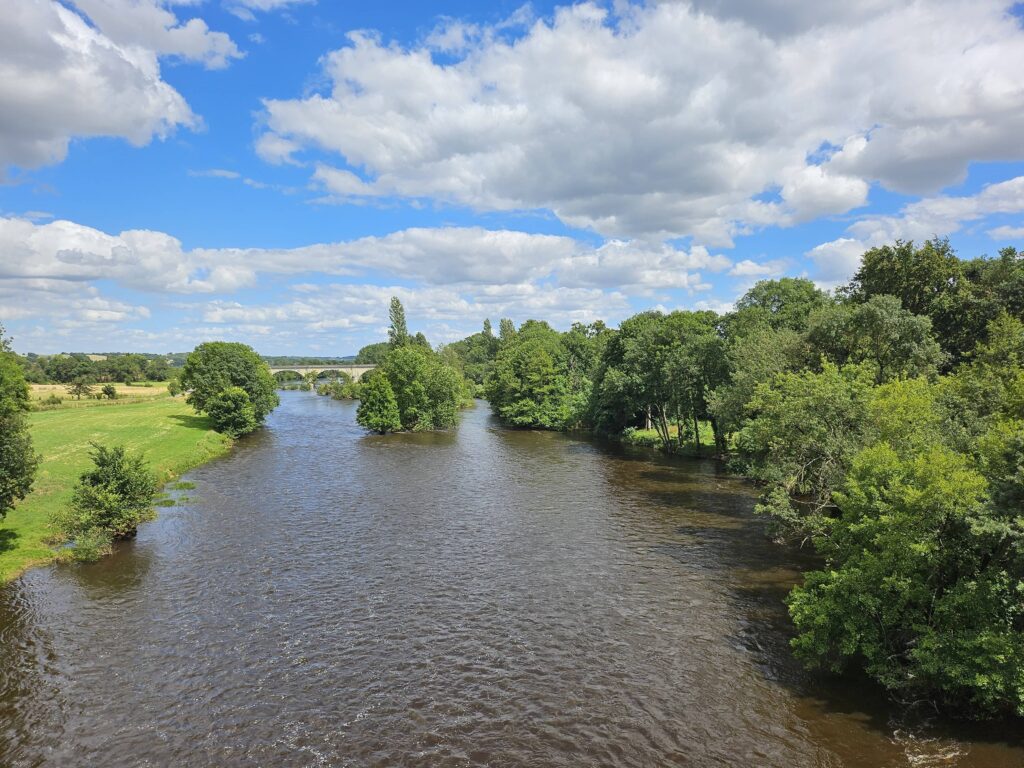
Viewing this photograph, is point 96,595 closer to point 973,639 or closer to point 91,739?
point 91,739

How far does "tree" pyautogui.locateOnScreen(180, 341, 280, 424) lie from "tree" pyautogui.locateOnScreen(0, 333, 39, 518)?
1949 inches

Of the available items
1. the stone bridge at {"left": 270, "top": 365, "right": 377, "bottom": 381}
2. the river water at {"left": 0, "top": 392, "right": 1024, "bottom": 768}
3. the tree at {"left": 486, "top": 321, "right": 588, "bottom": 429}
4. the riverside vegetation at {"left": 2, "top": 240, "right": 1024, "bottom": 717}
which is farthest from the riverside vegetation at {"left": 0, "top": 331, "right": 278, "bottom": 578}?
the stone bridge at {"left": 270, "top": 365, "right": 377, "bottom": 381}

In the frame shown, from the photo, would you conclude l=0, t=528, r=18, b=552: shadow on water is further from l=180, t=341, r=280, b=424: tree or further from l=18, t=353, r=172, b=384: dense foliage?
l=18, t=353, r=172, b=384: dense foliage

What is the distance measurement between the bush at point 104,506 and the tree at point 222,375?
45.1 metres

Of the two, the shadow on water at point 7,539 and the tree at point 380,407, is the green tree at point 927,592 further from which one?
the tree at point 380,407

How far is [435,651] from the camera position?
2208cm

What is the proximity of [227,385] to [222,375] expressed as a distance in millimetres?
1772

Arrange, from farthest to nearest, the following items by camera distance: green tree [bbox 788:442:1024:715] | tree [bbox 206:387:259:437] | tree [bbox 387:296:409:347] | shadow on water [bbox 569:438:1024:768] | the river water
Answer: tree [bbox 387:296:409:347], tree [bbox 206:387:259:437], the river water, shadow on water [bbox 569:438:1024:768], green tree [bbox 788:442:1024:715]

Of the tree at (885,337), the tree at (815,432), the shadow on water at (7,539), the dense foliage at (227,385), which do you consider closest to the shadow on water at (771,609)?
the tree at (815,432)

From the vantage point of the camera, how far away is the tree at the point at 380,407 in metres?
80.7

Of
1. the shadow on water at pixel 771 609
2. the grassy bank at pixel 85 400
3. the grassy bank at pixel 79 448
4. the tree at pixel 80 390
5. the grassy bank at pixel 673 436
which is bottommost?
the shadow on water at pixel 771 609

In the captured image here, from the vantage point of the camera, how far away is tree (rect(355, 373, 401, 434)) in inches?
3177

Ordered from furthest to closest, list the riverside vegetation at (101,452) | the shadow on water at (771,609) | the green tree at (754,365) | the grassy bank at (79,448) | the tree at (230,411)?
1. the tree at (230,411)
2. the green tree at (754,365)
3. the grassy bank at (79,448)
4. the riverside vegetation at (101,452)
5. the shadow on water at (771,609)

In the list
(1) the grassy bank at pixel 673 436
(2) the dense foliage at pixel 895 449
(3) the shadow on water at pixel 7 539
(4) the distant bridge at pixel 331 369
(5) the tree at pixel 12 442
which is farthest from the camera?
(4) the distant bridge at pixel 331 369
